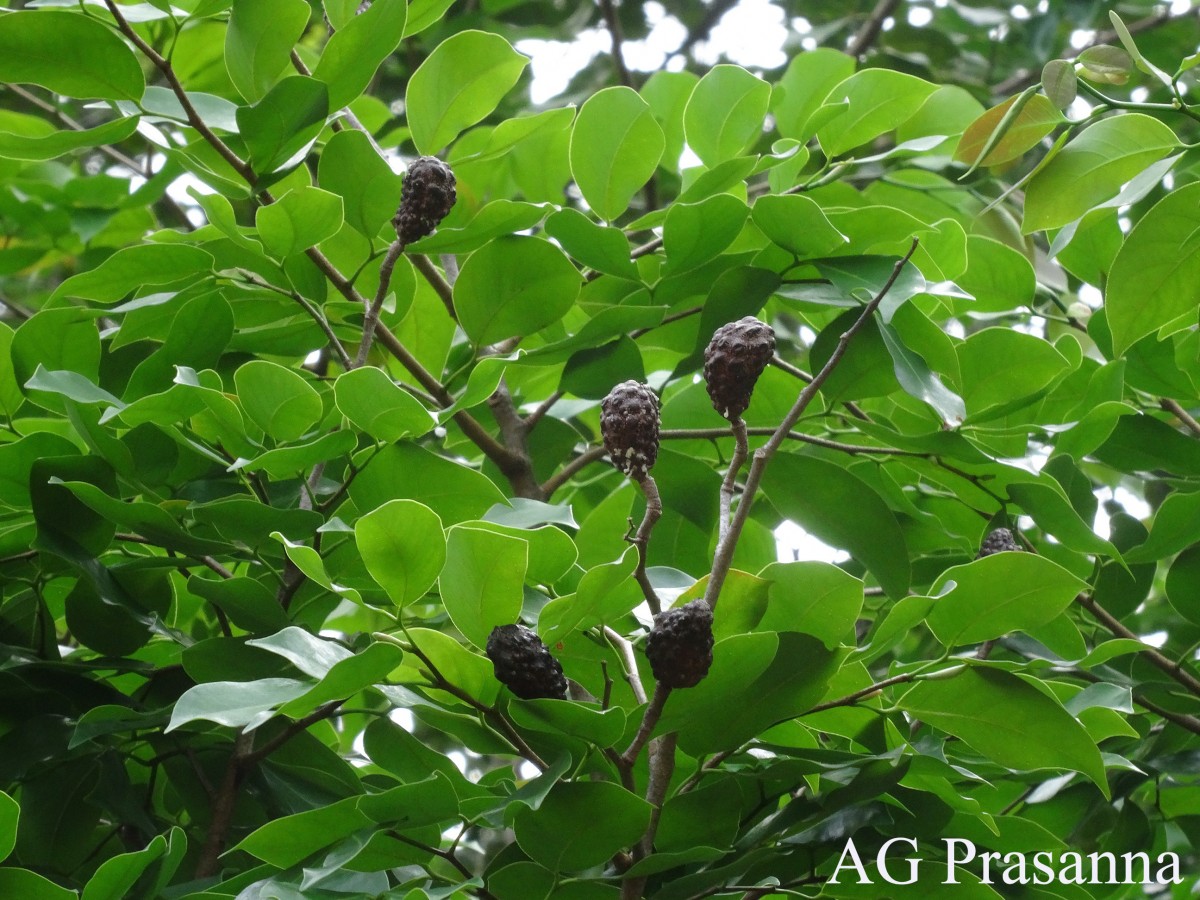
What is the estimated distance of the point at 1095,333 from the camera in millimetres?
873

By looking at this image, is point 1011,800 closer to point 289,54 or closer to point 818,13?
point 289,54

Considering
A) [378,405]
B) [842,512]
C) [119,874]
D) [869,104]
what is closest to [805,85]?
[869,104]

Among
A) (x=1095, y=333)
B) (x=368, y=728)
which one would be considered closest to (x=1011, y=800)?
(x=1095, y=333)

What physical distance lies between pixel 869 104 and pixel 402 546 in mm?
464

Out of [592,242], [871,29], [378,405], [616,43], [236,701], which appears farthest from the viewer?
[871,29]

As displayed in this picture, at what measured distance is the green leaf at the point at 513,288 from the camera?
2.38ft

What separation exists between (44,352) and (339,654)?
13.5 inches

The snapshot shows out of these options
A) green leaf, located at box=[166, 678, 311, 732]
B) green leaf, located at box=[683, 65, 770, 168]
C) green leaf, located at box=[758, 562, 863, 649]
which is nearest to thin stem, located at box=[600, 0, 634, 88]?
green leaf, located at box=[683, 65, 770, 168]

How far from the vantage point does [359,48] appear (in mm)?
705

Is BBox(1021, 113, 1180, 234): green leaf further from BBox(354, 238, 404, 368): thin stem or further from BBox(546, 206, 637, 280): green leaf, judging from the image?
BBox(354, 238, 404, 368): thin stem

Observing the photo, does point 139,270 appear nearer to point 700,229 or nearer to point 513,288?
point 513,288

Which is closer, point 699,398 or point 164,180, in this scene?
point 699,398

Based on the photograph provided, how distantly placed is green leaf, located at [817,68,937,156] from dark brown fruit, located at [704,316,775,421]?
0.30 meters

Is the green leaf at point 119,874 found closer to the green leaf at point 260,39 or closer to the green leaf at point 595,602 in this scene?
the green leaf at point 595,602
